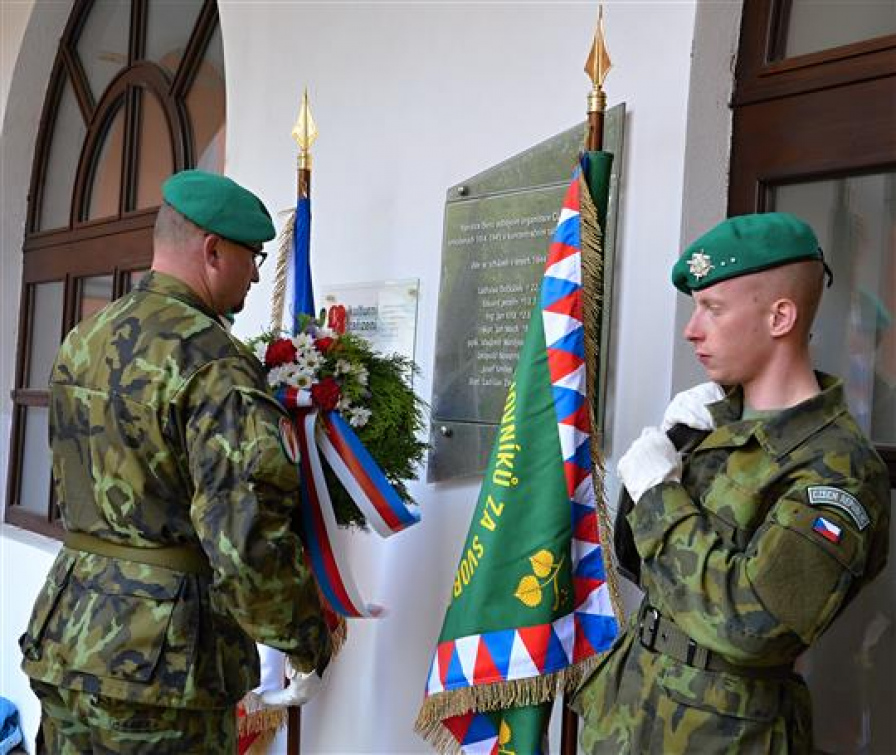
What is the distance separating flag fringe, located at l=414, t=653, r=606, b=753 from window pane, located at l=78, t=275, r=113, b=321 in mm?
3330

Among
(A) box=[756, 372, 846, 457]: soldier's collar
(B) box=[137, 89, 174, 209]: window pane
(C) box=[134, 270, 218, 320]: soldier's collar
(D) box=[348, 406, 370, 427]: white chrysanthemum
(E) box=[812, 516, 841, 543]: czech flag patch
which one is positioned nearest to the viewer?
(E) box=[812, 516, 841, 543]: czech flag patch

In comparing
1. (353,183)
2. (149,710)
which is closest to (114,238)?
(353,183)

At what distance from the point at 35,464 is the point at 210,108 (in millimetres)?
2259

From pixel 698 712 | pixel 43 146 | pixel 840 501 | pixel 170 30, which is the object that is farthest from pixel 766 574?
pixel 43 146

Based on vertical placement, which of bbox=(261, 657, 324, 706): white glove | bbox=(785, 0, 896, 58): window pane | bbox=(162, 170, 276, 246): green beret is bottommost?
bbox=(261, 657, 324, 706): white glove

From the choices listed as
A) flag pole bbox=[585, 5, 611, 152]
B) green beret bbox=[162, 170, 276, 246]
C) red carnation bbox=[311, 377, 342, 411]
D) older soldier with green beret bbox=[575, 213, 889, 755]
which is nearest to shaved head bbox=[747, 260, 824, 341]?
older soldier with green beret bbox=[575, 213, 889, 755]

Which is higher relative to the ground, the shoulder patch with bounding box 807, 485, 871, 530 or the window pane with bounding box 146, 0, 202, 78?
the window pane with bounding box 146, 0, 202, 78

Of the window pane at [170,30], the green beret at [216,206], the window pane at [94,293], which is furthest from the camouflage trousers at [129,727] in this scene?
the window pane at [170,30]

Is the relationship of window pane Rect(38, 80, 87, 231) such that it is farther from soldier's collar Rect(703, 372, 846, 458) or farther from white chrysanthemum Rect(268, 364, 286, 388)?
soldier's collar Rect(703, 372, 846, 458)

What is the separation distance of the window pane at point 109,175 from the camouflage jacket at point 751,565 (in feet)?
13.3

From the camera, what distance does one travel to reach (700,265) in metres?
1.58

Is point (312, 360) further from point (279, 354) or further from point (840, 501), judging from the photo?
point (840, 501)

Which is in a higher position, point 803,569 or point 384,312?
point 384,312

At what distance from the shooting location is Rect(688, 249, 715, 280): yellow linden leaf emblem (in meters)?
1.57
